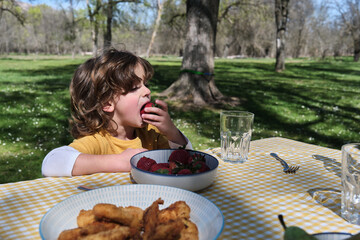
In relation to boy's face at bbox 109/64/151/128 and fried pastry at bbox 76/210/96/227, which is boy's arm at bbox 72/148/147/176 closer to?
boy's face at bbox 109/64/151/128

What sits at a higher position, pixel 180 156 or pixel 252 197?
pixel 180 156

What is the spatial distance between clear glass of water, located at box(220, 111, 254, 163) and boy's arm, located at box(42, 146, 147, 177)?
0.60 meters

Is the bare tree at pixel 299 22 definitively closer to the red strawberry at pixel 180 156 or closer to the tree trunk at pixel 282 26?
the tree trunk at pixel 282 26

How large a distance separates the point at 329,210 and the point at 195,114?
6.28 metres

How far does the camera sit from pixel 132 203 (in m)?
1.18

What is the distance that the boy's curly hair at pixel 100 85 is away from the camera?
2178 millimetres

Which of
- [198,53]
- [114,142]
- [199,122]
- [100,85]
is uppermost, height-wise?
[198,53]

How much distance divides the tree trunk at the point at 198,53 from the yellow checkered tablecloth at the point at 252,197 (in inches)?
245

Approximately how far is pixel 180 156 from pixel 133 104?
0.75 meters

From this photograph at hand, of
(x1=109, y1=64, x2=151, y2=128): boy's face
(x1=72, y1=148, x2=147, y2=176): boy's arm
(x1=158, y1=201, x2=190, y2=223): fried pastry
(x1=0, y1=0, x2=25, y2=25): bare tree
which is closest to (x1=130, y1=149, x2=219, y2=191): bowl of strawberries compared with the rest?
(x1=72, y1=148, x2=147, y2=176): boy's arm

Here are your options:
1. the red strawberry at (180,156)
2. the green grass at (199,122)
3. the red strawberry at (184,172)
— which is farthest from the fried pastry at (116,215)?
the green grass at (199,122)

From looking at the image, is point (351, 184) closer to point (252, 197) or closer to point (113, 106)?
point (252, 197)

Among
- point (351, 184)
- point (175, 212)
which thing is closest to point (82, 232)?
point (175, 212)

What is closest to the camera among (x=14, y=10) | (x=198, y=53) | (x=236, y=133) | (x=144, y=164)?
(x=144, y=164)
